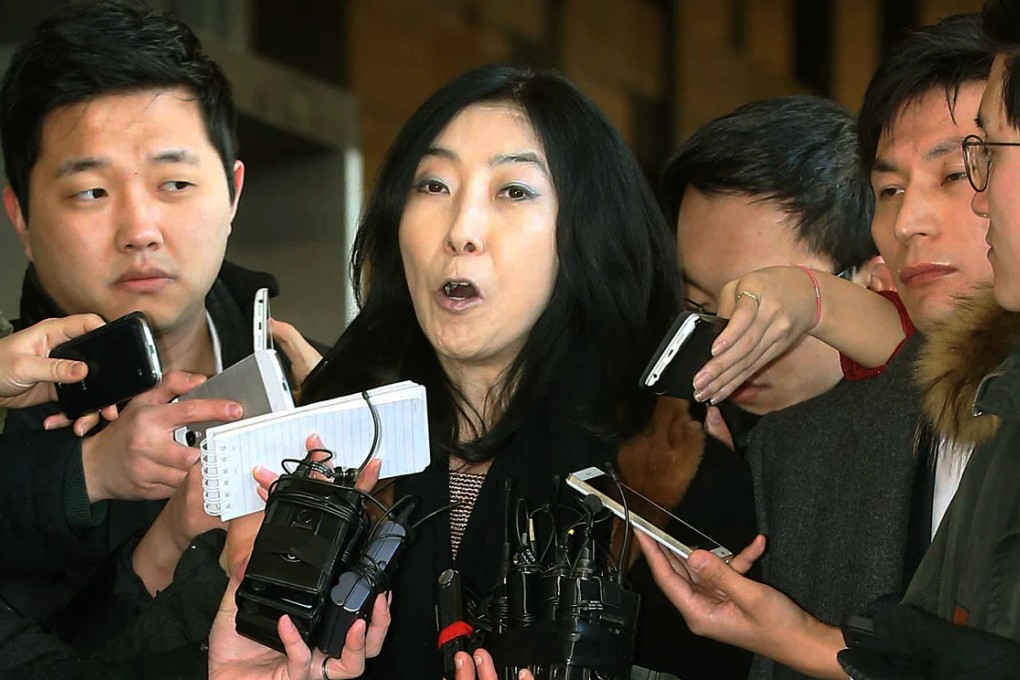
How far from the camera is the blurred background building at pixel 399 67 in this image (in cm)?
433

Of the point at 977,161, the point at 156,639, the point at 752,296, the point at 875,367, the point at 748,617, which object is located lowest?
the point at 156,639

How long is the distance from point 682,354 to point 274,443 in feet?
1.59

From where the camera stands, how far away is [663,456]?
1991mm

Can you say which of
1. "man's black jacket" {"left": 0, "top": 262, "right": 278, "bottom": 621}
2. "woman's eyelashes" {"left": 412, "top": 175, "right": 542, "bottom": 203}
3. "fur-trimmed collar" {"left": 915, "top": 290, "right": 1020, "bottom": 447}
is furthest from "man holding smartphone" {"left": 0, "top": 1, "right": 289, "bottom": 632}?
"fur-trimmed collar" {"left": 915, "top": 290, "right": 1020, "bottom": 447}

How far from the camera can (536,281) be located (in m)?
2.02

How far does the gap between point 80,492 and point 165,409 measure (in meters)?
0.17

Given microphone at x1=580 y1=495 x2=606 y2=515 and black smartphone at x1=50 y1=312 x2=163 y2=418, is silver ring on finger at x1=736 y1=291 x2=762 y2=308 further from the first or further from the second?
black smartphone at x1=50 y1=312 x2=163 y2=418

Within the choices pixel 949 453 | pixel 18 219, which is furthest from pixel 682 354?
pixel 18 219

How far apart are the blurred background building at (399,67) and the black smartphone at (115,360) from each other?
1033mm

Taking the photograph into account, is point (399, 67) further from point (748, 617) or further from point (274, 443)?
point (748, 617)

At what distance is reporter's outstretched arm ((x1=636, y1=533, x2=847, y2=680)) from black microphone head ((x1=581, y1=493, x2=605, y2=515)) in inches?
2.6

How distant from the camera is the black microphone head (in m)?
1.79

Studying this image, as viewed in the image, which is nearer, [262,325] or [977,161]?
[977,161]

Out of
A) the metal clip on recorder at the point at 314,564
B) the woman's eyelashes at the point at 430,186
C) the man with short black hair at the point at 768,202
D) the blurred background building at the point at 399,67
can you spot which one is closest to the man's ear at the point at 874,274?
the man with short black hair at the point at 768,202
